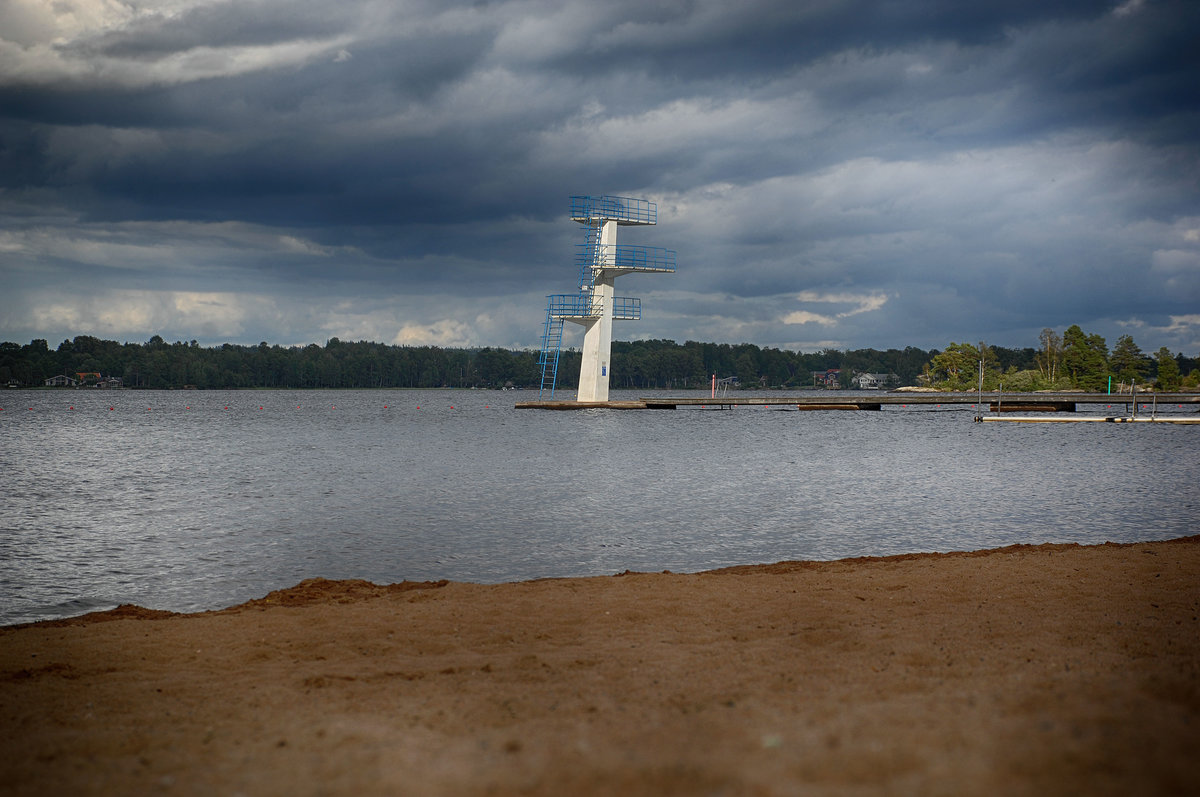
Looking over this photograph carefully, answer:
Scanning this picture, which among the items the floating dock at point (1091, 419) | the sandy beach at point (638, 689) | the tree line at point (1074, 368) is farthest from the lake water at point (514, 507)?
the tree line at point (1074, 368)

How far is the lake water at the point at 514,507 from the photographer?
49.4 ft

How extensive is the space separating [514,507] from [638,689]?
15.6m

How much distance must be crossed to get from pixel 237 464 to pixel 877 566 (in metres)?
29.6

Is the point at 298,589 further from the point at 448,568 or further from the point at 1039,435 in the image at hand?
the point at 1039,435

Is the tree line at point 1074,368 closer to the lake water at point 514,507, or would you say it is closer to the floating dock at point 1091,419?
the floating dock at point 1091,419

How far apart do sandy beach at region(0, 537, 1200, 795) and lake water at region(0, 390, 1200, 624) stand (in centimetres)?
315

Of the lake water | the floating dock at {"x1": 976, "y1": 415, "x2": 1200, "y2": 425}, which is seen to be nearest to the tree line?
the floating dock at {"x1": 976, "y1": 415, "x2": 1200, "y2": 425}

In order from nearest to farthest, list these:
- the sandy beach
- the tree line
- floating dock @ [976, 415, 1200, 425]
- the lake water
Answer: the sandy beach, the lake water, floating dock @ [976, 415, 1200, 425], the tree line

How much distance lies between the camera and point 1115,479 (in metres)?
28.7

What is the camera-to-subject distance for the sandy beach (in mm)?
4598

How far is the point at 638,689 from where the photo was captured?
6930 millimetres

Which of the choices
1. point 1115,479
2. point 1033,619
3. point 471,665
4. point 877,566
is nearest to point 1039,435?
point 1115,479

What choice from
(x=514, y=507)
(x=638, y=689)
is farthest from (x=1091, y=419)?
(x=638, y=689)

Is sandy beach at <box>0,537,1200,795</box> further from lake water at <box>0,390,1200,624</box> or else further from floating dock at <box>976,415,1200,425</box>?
floating dock at <box>976,415,1200,425</box>
